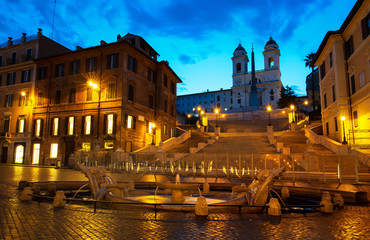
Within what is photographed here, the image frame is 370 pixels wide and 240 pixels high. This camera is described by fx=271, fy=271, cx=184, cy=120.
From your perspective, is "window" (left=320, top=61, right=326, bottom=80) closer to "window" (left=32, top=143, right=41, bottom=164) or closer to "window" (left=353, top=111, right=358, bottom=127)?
"window" (left=353, top=111, right=358, bottom=127)

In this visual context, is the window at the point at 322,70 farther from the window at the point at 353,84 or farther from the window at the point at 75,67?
the window at the point at 75,67

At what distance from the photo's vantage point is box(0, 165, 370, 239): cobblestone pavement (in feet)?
18.2

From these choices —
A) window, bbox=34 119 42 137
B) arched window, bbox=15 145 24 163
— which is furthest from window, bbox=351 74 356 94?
arched window, bbox=15 145 24 163

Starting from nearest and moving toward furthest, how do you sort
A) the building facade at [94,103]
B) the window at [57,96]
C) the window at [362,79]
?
the window at [362,79] < the building facade at [94,103] < the window at [57,96]

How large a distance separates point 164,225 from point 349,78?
94.1 feet

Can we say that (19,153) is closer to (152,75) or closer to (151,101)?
(151,101)

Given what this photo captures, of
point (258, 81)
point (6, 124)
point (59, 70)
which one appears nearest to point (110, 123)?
point (59, 70)

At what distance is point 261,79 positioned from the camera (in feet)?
326

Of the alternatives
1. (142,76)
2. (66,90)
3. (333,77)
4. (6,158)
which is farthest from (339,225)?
(6,158)

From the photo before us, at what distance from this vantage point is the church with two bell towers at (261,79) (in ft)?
314

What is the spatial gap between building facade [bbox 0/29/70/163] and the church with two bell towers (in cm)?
6683

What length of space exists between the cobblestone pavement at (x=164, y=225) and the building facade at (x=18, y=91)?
34.1 metres

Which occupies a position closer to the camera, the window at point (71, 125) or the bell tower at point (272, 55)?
the window at point (71, 125)

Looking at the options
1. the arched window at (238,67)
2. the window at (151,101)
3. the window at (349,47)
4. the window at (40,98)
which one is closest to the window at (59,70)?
the window at (40,98)
